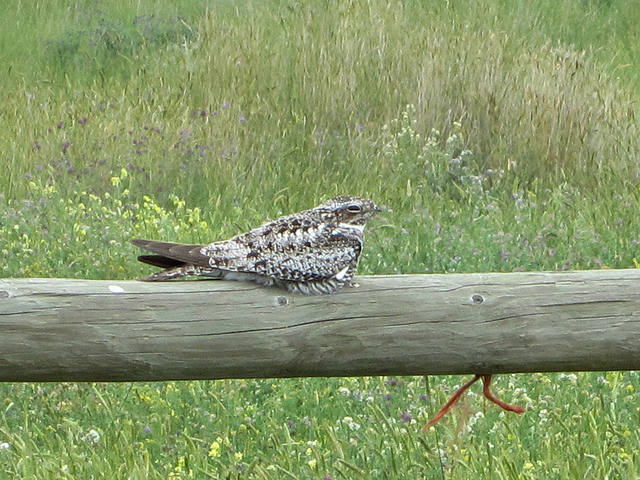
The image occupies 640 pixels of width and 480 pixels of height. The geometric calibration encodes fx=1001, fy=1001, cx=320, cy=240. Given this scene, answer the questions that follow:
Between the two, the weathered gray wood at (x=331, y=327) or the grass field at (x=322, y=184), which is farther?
the grass field at (x=322, y=184)

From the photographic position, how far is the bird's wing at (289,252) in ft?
9.13

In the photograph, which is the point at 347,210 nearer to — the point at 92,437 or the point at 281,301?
the point at 281,301

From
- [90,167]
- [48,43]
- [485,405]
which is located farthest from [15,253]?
[48,43]

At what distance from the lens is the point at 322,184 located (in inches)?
284

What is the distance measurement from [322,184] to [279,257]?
14.4ft

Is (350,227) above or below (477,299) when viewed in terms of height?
below

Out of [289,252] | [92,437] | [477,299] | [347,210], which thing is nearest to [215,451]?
[92,437]

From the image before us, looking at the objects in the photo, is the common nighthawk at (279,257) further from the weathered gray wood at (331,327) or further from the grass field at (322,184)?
the grass field at (322,184)

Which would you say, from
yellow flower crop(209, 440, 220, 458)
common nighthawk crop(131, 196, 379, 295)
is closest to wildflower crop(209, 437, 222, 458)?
yellow flower crop(209, 440, 220, 458)

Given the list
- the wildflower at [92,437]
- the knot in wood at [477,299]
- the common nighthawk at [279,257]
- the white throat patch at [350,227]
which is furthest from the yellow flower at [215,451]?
the knot in wood at [477,299]

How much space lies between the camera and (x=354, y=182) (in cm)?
720

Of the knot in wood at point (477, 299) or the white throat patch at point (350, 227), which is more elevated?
the knot in wood at point (477, 299)

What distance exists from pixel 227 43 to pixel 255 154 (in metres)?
1.51

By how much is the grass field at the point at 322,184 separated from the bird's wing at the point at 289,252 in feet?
1.75
